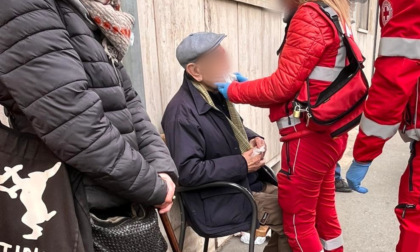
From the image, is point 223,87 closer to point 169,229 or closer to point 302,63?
point 302,63

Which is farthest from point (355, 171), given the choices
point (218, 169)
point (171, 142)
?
point (171, 142)

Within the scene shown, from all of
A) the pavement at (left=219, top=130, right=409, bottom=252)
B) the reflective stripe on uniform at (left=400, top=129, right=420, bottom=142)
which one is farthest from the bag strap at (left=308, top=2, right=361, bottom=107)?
the pavement at (left=219, top=130, right=409, bottom=252)

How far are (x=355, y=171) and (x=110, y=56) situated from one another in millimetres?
1340

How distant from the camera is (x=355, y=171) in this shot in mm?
1906

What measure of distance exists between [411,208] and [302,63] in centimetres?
84

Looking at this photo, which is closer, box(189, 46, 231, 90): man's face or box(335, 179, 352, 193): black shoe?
box(189, 46, 231, 90): man's face

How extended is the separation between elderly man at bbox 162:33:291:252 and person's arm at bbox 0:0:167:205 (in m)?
0.86

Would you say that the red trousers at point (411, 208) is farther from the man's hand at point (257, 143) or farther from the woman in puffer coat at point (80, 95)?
the woman in puffer coat at point (80, 95)

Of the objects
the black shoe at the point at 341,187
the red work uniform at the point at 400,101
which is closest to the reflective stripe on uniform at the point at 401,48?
the red work uniform at the point at 400,101

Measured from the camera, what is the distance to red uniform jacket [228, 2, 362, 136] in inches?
73.8

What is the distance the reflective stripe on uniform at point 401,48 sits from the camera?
1477 millimetres

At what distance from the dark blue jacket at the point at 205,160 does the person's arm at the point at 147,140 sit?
0.47 meters

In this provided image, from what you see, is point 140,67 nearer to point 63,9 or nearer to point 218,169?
point 218,169

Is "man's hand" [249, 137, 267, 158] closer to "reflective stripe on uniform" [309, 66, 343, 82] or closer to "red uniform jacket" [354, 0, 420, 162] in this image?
"reflective stripe on uniform" [309, 66, 343, 82]
